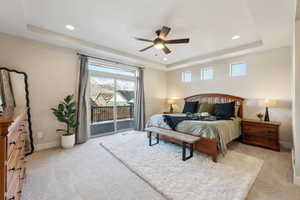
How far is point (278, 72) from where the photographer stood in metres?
3.37

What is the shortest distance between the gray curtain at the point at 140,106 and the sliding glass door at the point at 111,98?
22 cm

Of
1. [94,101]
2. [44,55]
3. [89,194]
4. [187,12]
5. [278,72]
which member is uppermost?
[187,12]

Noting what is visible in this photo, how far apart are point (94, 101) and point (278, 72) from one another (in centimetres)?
524

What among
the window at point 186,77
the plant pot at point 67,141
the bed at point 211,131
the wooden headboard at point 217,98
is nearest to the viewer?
the bed at point 211,131

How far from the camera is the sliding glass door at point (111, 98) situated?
4.19m

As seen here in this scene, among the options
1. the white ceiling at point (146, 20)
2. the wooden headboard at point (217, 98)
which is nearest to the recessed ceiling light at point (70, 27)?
the white ceiling at point (146, 20)

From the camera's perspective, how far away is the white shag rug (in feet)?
5.59

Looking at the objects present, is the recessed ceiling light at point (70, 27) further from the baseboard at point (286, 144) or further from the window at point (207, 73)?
the baseboard at point (286, 144)

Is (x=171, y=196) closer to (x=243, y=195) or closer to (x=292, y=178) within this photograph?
(x=243, y=195)

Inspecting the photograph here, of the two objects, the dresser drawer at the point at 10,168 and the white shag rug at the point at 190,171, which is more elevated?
the dresser drawer at the point at 10,168

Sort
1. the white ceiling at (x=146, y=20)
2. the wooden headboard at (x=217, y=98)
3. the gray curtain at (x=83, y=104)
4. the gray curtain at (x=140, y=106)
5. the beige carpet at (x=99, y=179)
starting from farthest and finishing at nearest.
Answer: the gray curtain at (x=140, y=106), the wooden headboard at (x=217, y=98), the gray curtain at (x=83, y=104), the white ceiling at (x=146, y=20), the beige carpet at (x=99, y=179)

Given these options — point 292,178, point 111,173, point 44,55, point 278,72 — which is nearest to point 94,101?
point 44,55

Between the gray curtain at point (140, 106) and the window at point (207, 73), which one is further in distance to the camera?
the gray curtain at point (140, 106)

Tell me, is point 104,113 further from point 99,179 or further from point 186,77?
point 186,77
